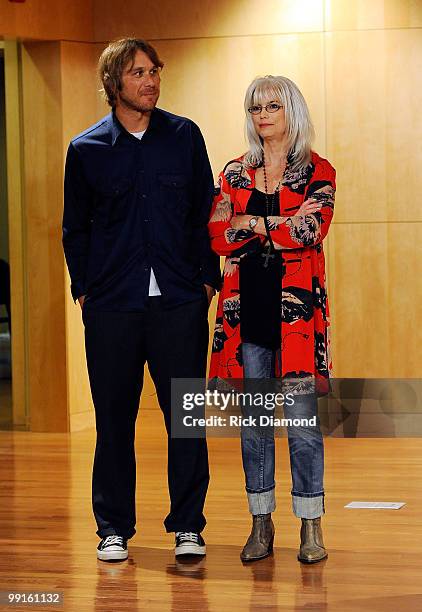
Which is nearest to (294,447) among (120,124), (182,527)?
(182,527)

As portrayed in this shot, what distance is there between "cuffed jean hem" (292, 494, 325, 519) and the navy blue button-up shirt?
73 cm

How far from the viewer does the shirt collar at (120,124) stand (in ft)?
13.0

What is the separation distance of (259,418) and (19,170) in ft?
11.3

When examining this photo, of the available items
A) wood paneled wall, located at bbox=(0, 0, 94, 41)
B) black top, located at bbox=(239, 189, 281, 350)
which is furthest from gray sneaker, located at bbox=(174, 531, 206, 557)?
wood paneled wall, located at bbox=(0, 0, 94, 41)

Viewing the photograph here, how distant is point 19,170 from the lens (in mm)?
6996

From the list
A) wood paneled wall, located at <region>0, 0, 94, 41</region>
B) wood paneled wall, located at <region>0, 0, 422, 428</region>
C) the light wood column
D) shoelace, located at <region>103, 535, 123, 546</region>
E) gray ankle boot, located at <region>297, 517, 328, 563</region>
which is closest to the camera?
gray ankle boot, located at <region>297, 517, 328, 563</region>

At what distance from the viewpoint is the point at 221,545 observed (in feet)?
13.8

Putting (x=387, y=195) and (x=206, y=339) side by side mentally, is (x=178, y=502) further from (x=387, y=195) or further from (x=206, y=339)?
(x=387, y=195)

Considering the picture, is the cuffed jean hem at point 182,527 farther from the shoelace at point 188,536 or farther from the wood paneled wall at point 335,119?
the wood paneled wall at point 335,119

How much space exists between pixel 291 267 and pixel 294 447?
57 centimetres

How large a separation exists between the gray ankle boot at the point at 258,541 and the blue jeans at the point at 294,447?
95 mm

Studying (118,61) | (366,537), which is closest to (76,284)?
(118,61)

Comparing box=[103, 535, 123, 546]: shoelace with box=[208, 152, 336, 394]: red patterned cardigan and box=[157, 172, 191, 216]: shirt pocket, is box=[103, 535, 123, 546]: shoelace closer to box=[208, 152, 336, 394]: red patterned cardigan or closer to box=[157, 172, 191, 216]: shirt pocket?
box=[208, 152, 336, 394]: red patterned cardigan

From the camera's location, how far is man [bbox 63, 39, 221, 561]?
390 cm
